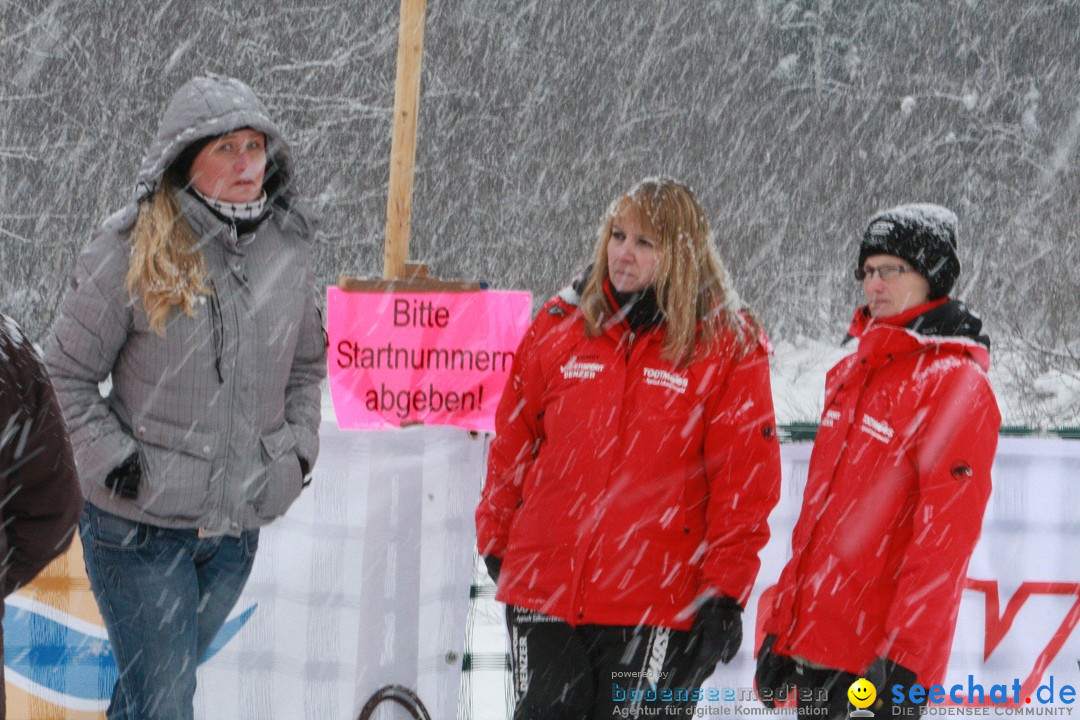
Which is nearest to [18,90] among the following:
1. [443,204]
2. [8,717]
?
[443,204]

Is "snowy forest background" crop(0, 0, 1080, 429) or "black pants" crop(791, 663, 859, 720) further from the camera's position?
"snowy forest background" crop(0, 0, 1080, 429)

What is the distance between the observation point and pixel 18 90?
19000 millimetres

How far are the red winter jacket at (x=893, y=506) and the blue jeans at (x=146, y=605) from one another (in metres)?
1.65

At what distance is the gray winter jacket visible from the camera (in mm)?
3061

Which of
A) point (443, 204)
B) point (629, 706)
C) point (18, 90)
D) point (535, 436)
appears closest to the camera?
point (629, 706)

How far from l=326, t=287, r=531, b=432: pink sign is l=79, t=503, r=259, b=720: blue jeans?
119cm

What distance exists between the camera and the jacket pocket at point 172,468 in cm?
308

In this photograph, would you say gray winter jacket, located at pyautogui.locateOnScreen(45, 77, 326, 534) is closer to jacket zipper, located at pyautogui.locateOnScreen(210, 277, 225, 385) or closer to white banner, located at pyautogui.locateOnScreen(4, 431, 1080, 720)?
jacket zipper, located at pyautogui.locateOnScreen(210, 277, 225, 385)

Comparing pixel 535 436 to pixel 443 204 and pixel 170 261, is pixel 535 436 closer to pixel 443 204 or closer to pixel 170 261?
pixel 170 261

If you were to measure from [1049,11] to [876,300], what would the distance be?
2282 cm

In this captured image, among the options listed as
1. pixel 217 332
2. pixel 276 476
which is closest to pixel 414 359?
pixel 276 476

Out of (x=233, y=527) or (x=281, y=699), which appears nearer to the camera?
(x=233, y=527)

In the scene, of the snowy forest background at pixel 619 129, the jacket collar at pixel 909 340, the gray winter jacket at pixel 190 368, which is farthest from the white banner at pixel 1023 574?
the snowy forest background at pixel 619 129

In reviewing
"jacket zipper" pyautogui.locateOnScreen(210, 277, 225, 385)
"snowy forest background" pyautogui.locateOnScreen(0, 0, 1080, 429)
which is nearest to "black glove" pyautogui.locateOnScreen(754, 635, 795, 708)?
"jacket zipper" pyautogui.locateOnScreen(210, 277, 225, 385)
